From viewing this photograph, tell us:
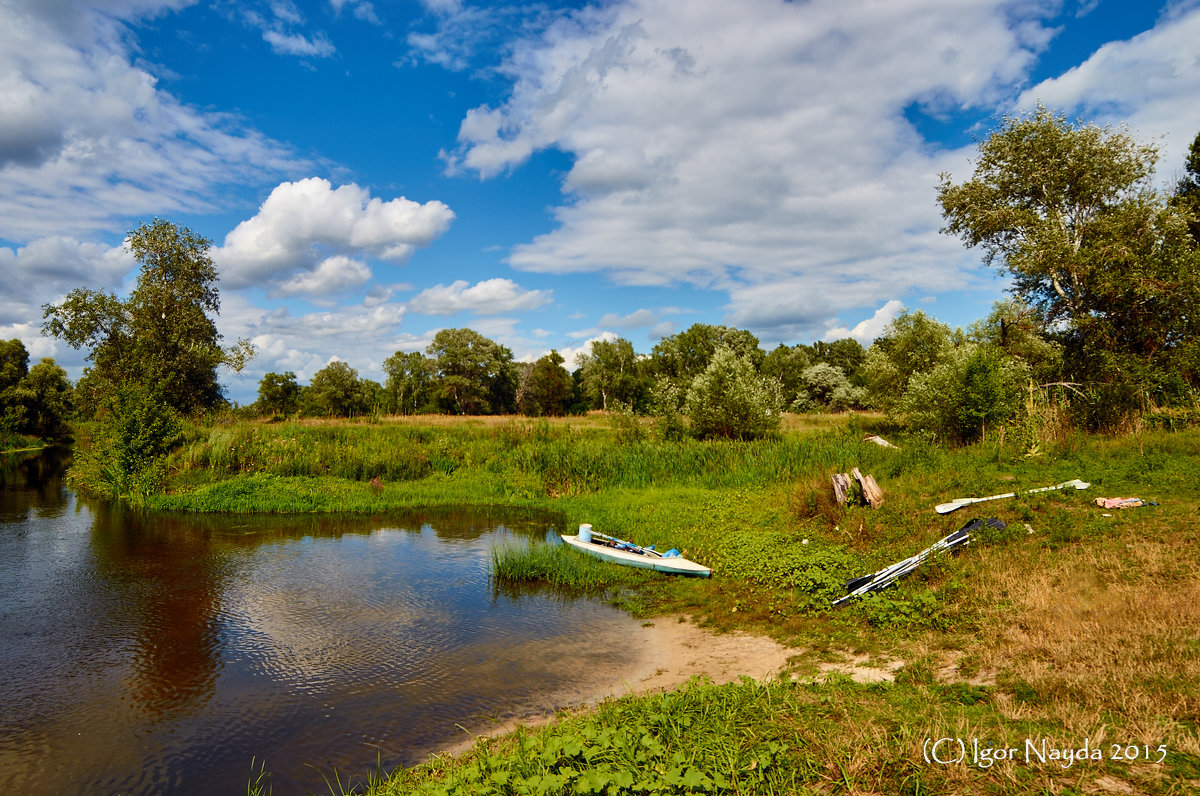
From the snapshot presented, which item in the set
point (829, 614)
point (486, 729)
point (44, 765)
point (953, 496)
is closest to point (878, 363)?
point (953, 496)

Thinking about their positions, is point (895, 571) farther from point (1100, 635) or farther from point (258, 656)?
point (258, 656)

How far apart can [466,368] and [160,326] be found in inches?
1535

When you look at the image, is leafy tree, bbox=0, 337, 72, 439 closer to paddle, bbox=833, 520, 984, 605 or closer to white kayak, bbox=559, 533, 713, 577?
white kayak, bbox=559, 533, 713, 577

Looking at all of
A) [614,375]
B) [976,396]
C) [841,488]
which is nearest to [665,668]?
[841,488]

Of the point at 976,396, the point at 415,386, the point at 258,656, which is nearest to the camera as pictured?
the point at 258,656

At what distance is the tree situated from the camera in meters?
35.5

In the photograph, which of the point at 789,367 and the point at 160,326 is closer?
the point at 160,326

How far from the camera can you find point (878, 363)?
98.3 ft

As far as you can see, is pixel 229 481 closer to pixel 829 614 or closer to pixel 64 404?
pixel 829 614

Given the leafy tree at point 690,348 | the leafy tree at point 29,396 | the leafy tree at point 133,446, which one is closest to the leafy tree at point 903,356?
the leafy tree at point 133,446

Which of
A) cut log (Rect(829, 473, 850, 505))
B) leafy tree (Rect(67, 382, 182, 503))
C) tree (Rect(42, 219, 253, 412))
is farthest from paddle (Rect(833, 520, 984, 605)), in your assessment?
tree (Rect(42, 219, 253, 412))

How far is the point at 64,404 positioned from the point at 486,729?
185 feet

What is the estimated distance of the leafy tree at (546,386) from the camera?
2933 inches

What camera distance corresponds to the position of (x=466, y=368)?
7450cm
